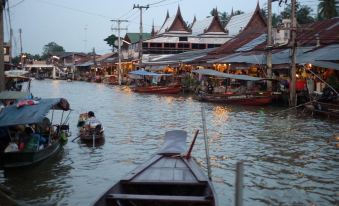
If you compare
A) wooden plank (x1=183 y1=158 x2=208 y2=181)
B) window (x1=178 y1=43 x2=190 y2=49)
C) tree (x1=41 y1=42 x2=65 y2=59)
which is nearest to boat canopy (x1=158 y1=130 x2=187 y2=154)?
wooden plank (x1=183 y1=158 x2=208 y2=181)

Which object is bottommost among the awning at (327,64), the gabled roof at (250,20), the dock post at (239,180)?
the dock post at (239,180)

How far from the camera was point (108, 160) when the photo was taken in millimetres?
12797

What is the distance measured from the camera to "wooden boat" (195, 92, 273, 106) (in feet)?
87.1

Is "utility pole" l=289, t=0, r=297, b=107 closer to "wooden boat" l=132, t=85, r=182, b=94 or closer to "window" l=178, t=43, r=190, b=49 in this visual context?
"wooden boat" l=132, t=85, r=182, b=94

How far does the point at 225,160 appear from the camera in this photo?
42.1 ft

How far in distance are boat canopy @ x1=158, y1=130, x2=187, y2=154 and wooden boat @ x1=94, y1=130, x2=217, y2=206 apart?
0.02m

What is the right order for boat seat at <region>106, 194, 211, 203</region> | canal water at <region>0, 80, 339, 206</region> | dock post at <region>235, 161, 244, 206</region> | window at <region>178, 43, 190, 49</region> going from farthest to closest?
window at <region>178, 43, 190, 49</region>, canal water at <region>0, 80, 339, 206</region>, boat seat at <region>106, 194, 211, 203</region>, dock post at <region>235, 161, 244, 206</region>

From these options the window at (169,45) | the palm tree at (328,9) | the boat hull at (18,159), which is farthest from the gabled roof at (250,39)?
the boat hull at (18,159)

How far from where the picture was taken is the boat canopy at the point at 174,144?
998cm

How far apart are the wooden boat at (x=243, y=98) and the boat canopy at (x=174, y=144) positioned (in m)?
16.4

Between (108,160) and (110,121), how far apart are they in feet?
28.8

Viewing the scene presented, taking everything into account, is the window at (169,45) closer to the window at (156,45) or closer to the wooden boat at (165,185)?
the window at (156,45)

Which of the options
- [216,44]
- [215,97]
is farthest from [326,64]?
[216,44]

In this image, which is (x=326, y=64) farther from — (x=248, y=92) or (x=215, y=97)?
(x=215, y=97)
